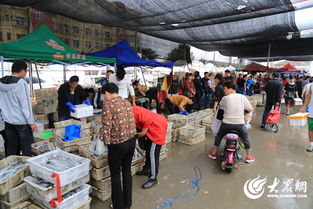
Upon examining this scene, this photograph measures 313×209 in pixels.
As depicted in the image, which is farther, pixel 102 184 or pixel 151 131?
pixel 151 131

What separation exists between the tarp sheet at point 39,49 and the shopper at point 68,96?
85 centimetres

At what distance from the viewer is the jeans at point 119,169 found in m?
2.34

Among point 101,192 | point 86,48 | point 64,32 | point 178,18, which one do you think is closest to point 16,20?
point 64,32

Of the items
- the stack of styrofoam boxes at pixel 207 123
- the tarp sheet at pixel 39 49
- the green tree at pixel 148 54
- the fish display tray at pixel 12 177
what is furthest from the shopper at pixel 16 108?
the green tree at pixel 148 54

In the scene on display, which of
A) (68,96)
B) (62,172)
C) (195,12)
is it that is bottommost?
(62,172)

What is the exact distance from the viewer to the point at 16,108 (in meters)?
2.87

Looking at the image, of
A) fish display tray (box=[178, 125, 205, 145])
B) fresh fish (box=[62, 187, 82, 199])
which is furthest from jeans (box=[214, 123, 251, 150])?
fresh fish (box=[62, 187, 82, 199])

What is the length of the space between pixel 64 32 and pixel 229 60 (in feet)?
60.0

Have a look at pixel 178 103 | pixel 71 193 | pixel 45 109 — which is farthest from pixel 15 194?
pixel 178 103

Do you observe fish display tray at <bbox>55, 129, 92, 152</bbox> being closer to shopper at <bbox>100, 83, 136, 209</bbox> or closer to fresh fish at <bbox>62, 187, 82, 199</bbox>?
fresh fish at <bbox>62, 187, 82, 199</bbox>

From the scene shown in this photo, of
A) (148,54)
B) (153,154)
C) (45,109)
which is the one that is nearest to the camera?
(153,154)

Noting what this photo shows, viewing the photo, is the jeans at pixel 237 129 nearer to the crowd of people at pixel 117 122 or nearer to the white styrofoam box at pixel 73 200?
the crowd of people at pixel 117 122

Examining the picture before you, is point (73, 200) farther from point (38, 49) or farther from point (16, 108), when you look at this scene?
point (38, 49)

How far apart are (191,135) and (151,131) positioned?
2373 millimetres
